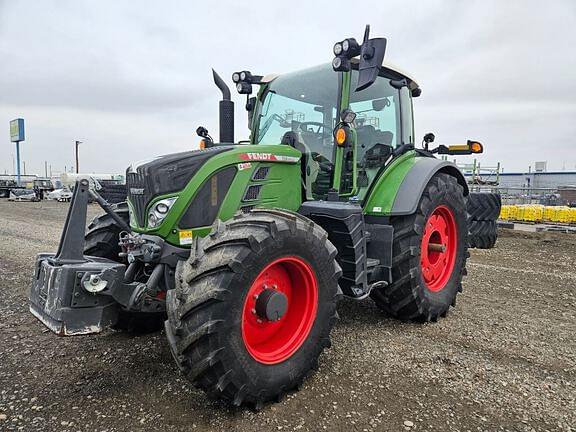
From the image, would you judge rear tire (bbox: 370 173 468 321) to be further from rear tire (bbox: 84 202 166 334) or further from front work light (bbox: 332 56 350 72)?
rear tire (bbox: 84 202 166 334)

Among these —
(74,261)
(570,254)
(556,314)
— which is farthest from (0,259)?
(570,254)

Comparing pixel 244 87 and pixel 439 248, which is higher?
pixel 244 87

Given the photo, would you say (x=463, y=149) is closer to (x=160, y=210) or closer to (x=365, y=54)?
(x=365, y=54)

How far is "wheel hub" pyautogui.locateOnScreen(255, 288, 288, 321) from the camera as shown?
2.78 m

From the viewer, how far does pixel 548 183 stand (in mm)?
36812

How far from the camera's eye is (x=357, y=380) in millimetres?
3123

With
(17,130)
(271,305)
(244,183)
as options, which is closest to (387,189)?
(244,183)

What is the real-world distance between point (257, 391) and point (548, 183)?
40.9 meters

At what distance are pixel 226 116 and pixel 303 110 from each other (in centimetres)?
78

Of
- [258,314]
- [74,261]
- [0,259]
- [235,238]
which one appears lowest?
[0,259]

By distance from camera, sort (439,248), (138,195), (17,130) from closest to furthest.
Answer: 1. (138,195)
2. (439,248)
3. (17,130)

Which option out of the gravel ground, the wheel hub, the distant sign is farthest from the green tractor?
the distant sign

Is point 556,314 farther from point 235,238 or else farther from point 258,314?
point 235,238

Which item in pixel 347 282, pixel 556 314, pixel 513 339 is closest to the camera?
pixel 347 282
